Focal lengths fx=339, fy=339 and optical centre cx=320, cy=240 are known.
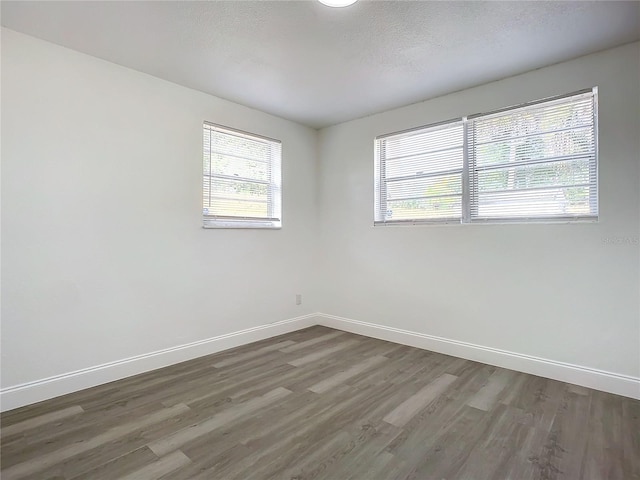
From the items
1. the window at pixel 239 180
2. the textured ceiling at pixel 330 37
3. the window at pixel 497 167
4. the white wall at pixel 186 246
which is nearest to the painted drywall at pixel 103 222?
the white wall at pixel 186 246

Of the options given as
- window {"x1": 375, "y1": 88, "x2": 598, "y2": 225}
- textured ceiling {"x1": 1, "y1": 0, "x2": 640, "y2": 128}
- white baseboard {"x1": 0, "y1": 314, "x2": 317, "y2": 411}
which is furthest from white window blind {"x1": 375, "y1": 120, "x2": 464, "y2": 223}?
white baseboard {"x1": 0, "y1": 314, "x2": 317, "y2": 411}

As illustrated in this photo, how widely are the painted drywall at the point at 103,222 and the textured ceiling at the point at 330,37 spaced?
0.29 metres

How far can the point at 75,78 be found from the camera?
8.58 feet

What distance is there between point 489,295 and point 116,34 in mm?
3694

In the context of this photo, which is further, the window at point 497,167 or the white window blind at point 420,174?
the white window blind at point 420,174

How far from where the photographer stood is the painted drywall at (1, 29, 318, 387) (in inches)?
93.7

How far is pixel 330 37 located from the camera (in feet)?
7.94

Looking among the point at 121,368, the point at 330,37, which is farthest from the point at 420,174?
the point at 121,368

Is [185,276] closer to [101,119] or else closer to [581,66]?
[101,119]

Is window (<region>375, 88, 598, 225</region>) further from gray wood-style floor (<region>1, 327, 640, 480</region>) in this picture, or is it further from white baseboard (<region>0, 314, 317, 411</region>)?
white baseboard (<region>0, 314, 317, 411</region>)

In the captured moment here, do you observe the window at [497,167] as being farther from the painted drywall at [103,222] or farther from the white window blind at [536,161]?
the painted drywall at [103,222]

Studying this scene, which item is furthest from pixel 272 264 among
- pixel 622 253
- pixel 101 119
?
pixel 622 253

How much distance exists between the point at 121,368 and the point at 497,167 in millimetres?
3751

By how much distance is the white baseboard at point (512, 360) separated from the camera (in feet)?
8.39
